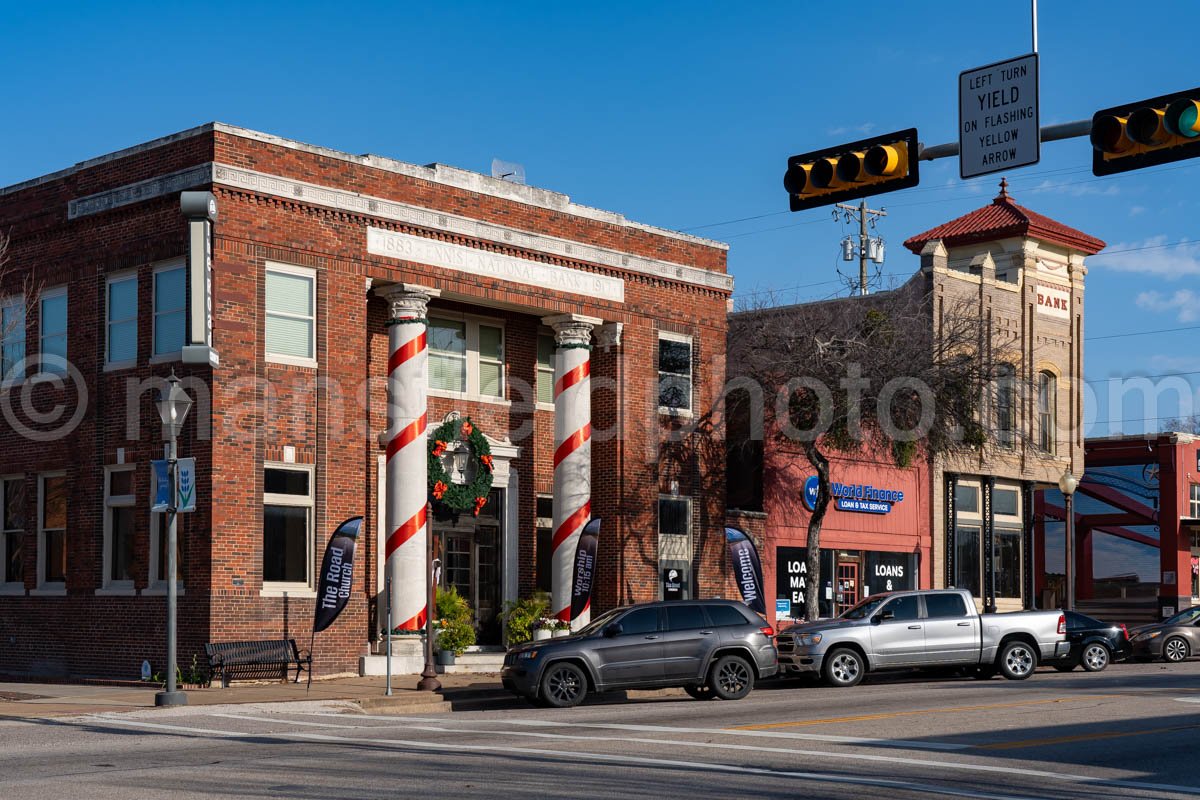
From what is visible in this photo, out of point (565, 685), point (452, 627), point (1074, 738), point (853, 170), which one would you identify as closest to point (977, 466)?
point (452, 627)

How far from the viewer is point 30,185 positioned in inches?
1129

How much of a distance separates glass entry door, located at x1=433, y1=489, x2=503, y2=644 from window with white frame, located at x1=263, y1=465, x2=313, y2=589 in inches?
165

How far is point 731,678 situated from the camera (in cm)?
2314

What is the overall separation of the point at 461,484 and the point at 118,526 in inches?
264

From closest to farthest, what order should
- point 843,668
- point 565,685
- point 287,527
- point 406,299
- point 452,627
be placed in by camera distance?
point 565,685
point 287,527
point 843,668
point 406,299
point 452,627

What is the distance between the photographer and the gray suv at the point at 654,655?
71.3ft

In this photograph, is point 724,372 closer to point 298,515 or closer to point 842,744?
point 298,515

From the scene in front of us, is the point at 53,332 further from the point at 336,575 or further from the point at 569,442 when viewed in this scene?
the point at 569,442

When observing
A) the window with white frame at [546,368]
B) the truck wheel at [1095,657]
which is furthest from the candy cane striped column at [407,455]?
the truck wheel at [1095,657]

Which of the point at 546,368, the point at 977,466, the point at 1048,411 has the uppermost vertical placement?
the point at 546,368

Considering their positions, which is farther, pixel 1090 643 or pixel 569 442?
pixel 569 442

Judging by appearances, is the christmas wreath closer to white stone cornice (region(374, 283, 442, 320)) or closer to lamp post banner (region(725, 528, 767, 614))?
white stone cornice (region(374, 283, 442, 320))

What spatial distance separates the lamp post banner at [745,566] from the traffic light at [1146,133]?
2069cm

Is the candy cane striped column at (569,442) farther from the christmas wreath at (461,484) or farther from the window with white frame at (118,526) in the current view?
the window with white frame at (118,526)
